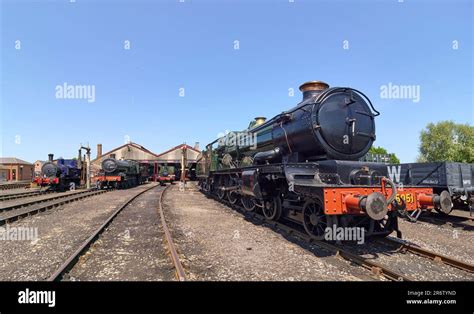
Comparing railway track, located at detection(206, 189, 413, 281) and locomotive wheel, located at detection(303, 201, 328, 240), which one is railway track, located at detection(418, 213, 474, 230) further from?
railway track, located at detection(206, 189, 413, 281)

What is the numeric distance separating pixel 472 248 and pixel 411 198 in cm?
225

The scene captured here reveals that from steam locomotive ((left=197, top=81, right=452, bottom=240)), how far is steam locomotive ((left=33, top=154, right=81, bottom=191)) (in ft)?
66.3

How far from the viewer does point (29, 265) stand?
17.1 feet

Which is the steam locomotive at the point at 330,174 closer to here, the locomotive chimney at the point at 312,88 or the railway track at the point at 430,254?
the locomotive chimney at the point at 312,88

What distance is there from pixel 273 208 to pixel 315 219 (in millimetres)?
2423

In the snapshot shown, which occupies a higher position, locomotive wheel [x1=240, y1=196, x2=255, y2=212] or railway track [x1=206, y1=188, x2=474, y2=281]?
locomotive wheel [x1=240, y1=196, x2=255, y2=212]

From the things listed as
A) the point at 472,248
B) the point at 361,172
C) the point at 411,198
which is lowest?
the point at 472,248

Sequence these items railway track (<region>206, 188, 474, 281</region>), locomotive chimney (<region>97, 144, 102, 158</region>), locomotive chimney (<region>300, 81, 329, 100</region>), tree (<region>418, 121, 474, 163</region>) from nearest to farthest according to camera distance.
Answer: railway track (<region>206, 188, 474, 281</region>) → locomotive chimney (<region>300, 81, 329, 100</region>) → tree (<region>418, 121, 474, 163</region>) → locomotive chimney (<region>97, 144, 102, 158</region>)

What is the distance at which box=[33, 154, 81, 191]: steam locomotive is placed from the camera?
22.3 metres

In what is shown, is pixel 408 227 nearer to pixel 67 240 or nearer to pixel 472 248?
pixel 472 248

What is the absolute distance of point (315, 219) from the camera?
630 centimetres

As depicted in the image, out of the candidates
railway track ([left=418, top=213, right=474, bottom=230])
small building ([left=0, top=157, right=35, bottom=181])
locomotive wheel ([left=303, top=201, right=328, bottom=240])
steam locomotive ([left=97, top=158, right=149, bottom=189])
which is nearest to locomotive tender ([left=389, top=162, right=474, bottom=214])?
railway track ([left=418, top=213, right=474, bottom=230])

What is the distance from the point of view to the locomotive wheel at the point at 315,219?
6.25 meters
